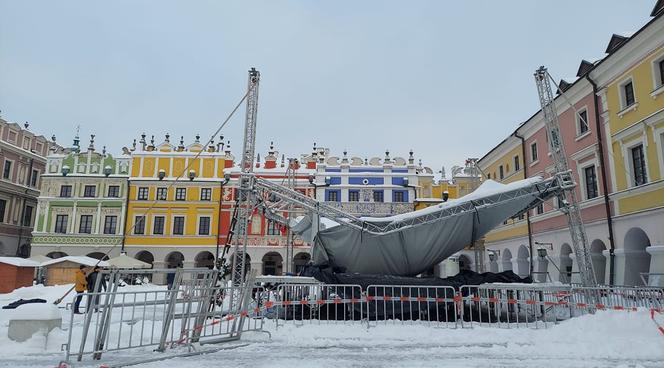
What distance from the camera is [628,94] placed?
20406 mm

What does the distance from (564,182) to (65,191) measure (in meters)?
41.4

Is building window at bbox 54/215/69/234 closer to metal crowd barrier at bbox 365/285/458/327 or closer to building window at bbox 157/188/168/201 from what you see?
building window at bbox 157/188/168/201

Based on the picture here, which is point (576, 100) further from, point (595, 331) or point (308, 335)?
point (308, 335)

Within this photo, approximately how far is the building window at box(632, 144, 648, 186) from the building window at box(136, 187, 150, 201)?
3660 centimetres

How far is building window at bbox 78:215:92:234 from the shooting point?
40031 mm

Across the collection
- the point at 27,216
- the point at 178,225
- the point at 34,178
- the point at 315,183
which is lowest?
the point at 178,225

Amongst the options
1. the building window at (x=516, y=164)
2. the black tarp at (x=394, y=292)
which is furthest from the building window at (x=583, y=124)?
the black tarp at (x=394, y=292)

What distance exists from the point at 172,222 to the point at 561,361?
37.3 meters

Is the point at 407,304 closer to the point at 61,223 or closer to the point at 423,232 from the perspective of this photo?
the point at 423,232

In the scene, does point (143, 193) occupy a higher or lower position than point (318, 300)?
higher

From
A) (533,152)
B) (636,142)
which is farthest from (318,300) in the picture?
(533,152)

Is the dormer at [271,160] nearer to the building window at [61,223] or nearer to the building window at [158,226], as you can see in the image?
the building window at [158,226]

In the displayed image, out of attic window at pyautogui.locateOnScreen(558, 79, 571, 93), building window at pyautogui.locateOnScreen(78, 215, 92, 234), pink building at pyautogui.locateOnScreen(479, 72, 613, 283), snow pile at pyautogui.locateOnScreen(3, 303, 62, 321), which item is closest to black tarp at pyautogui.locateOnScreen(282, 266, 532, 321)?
snow pile at pyautogui.locateOnScreen(3, 303, 62, 321)

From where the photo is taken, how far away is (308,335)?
10148 mm
